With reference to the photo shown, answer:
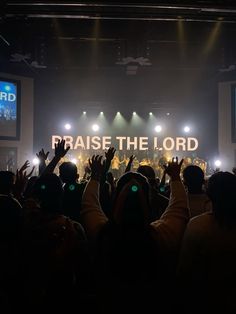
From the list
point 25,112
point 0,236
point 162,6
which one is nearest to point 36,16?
point 162,6

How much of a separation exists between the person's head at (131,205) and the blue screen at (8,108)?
11.6 m

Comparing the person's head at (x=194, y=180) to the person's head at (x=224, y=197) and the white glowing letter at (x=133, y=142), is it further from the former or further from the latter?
the white glowing letter at (x=133, y=142)

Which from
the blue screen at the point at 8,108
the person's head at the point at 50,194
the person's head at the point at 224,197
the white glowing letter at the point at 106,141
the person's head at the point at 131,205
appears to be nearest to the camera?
the person's head at the point at 131,205

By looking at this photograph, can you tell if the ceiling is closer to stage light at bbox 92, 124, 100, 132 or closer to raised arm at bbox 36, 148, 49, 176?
raised arm at bbox 36, 148, 49, 176

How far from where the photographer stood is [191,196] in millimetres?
2996

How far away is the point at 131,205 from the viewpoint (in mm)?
1607

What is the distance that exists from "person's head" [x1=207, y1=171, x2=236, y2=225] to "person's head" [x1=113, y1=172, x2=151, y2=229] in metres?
0.35

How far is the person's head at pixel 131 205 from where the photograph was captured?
158cm

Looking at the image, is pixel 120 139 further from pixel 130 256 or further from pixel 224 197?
pixel 130 256

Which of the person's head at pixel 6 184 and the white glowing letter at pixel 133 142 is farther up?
the white glowing letter at pixel 133 142

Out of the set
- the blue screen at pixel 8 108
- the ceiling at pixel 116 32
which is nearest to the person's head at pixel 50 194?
the ceiling at pixel 116 32

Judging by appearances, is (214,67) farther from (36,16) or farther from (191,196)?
(191,196)

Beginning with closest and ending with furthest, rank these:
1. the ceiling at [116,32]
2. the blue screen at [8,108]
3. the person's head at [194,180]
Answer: the person's head at [194,180] < the ceiling at [116,32] < the blue screen at [8,108]

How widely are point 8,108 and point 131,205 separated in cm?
1187
